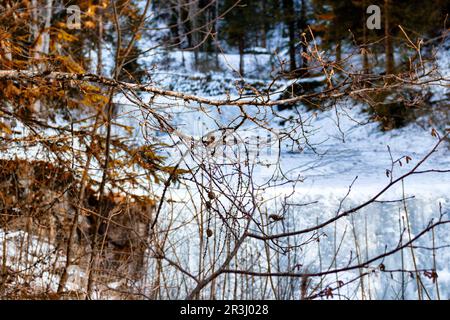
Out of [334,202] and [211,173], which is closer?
[211,173]

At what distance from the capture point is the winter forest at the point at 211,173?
2.35m

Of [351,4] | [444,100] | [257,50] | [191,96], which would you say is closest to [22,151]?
[191,96]

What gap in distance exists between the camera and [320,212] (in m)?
5.11

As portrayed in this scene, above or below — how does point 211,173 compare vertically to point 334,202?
below

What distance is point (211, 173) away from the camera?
2.22m

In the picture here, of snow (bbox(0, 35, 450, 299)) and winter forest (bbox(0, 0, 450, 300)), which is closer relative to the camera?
winter forest (bbox(0, 0, 450, 300))

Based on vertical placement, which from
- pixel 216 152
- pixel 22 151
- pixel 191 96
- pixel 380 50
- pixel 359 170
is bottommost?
pixel 216 152

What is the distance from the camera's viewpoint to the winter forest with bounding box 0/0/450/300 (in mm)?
2354

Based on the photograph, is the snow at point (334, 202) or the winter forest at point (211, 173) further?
the snow at point (334, 202)
